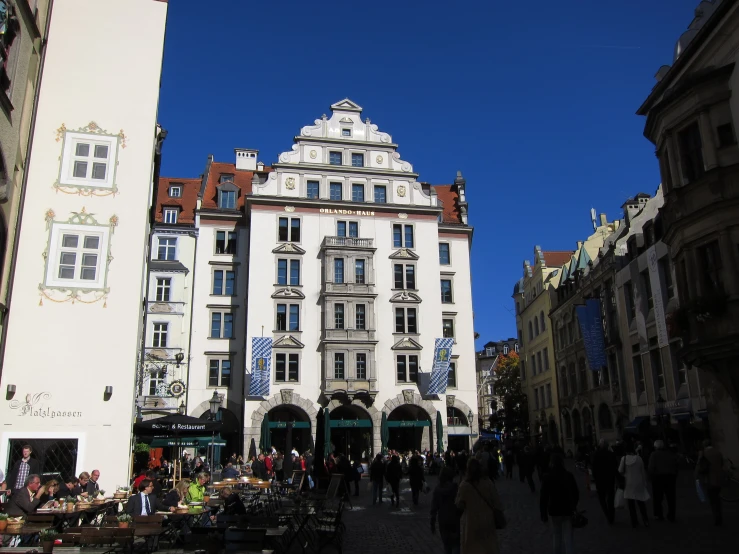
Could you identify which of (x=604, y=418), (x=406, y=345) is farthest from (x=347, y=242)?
(x=604, y=418)

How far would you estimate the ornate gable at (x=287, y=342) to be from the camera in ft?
138

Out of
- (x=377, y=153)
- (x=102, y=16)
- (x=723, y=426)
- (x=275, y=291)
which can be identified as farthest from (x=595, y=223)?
(x=102, y=16)

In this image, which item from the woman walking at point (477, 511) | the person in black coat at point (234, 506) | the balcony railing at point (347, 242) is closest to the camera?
the woman walking at point (477, 511)

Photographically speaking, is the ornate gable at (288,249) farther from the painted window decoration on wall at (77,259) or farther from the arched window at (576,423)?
the painted window decoration on wall at (77,259)

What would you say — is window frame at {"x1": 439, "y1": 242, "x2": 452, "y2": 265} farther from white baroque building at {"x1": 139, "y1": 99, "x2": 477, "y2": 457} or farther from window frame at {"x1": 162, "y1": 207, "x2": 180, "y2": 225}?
window frame at {"x1": 162, "y1": 207, "x2": 180, "y2": 225}

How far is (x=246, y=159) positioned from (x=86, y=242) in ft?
111

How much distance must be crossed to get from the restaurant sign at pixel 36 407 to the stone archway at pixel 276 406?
22.9m

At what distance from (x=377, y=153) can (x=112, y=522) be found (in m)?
38.4

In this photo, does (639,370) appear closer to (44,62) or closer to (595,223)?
(595,223)

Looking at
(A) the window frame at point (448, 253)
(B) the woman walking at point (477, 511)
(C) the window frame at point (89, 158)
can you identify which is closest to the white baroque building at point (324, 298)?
(A) the window frame at point (448, 253)

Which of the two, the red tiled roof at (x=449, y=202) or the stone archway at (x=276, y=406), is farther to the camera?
the red tiled roof at (x=449, y=202)

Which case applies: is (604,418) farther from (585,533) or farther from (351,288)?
(585,533)

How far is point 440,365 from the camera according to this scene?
4278cm

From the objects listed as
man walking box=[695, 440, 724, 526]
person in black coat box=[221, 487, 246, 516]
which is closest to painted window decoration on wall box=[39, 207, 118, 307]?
person in black coat box=[221, 487, 246, 516]
